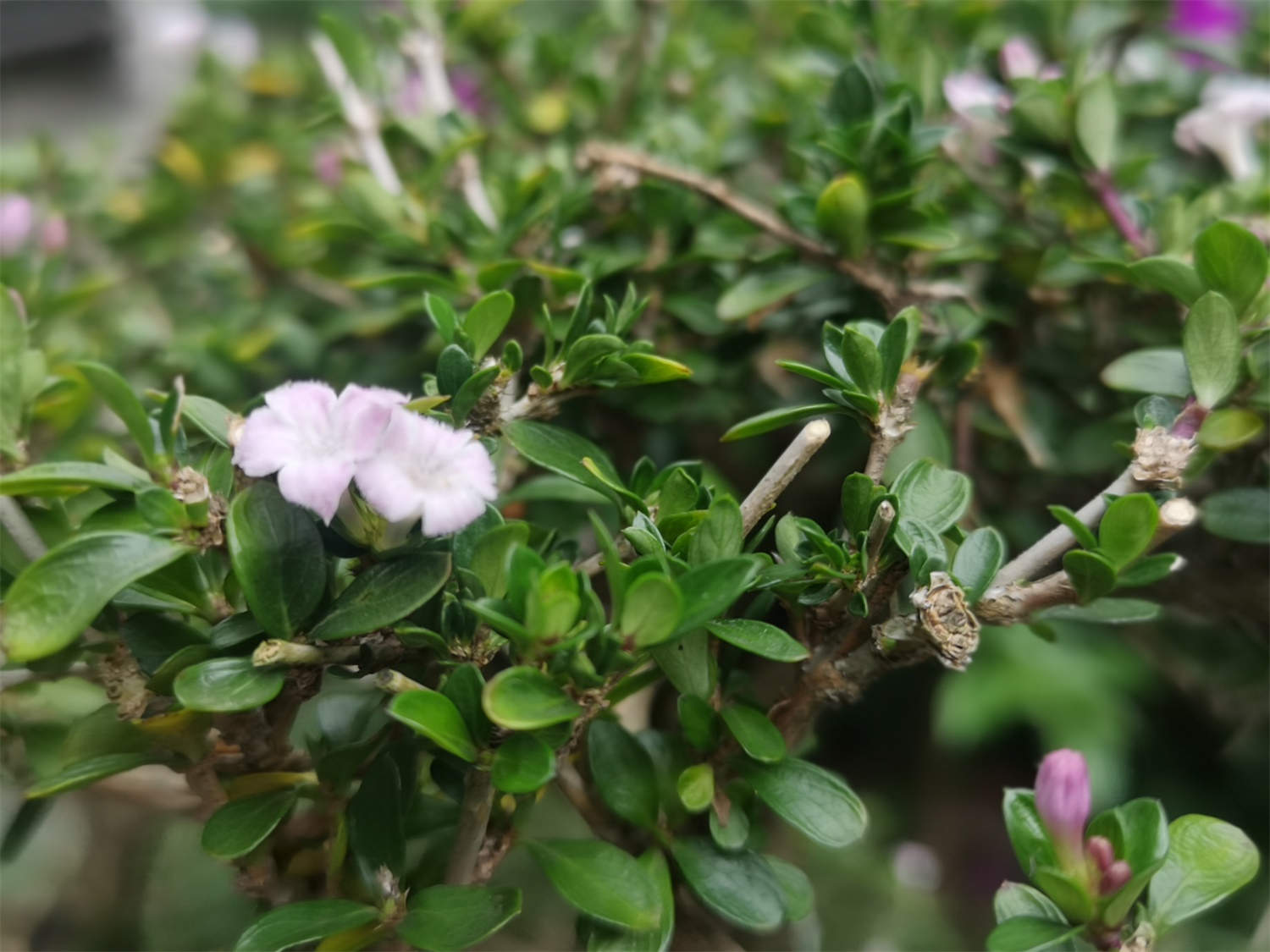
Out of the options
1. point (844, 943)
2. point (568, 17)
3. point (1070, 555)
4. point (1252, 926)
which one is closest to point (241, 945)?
point (1070, 555)

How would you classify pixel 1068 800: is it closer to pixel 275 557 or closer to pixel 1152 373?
pixel 1152 373

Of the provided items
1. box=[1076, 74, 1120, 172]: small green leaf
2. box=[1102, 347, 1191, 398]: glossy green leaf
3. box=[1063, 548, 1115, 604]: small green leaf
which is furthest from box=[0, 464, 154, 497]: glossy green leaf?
box=[1076, 74, 1120, 172]: small green leaf

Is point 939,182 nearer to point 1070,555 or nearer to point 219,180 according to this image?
point 1070,555

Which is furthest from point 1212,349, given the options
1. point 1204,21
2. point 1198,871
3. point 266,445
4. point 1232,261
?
point 1204,21

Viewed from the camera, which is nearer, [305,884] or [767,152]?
[305,884]

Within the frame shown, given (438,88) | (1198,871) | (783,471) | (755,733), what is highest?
(438,88)

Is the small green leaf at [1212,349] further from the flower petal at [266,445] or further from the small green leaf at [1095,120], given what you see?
the flower petal at [266,445]

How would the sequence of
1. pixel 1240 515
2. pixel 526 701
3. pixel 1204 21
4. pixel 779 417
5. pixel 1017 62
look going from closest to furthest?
pixel 526 701 < pixel 779 417 < pixel 1240 515 < pixel 1017 62 < pixel 1204 21

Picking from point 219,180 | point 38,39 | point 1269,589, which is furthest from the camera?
point 38,39
